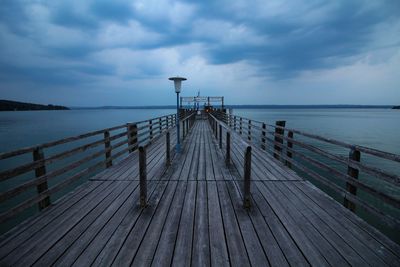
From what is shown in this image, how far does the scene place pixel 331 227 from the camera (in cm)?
297

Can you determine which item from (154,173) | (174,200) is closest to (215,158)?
(154,173)

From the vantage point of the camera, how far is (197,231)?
9.32 ft

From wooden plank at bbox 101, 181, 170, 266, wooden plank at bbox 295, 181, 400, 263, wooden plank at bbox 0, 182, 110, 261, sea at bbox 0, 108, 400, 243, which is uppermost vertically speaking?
wooden plank at bbox 295, 181, 400, 263

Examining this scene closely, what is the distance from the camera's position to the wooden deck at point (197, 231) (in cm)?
236

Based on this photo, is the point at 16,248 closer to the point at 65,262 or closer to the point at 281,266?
the point at 65,262

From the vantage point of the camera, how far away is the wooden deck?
7.74 feet

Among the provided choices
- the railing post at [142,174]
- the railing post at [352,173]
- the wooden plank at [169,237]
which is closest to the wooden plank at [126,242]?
the railing post at [142,174]

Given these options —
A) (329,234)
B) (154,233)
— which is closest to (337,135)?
(329,234)

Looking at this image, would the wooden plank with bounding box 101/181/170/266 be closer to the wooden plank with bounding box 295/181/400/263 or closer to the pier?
the pier

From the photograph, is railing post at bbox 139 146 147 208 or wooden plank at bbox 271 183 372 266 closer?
wooden plank at bbox 271 183 372 266

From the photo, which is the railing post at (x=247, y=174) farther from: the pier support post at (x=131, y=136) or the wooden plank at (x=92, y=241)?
the pier support post at (x=131, y=136)

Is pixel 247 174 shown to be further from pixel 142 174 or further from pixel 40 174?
pixel 40 174

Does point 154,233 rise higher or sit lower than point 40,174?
lower

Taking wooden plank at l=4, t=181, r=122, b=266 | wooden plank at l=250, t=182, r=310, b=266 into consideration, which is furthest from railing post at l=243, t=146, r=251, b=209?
wooden plank at l=4, t=181, r=122, b=266
